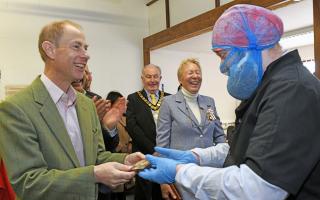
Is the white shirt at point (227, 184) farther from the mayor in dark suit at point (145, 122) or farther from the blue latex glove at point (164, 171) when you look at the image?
the mayor in dark suit at point (145, 122)

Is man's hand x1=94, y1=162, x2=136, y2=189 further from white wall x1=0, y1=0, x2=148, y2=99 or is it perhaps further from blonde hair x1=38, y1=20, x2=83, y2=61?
white wall x1=0, y1=0, x2=148, y2=99

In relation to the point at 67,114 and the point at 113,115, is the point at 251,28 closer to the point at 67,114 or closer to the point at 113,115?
the point at 67,114

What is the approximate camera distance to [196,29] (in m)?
4.18

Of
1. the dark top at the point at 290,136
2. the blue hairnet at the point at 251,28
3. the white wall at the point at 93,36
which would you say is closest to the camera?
the dark top at the point at 290,136

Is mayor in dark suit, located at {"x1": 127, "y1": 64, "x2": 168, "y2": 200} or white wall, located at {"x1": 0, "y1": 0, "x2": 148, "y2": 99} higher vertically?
white wall, located at {"x1": 0, "y1": 0, "x2": 148, "y2": 99}

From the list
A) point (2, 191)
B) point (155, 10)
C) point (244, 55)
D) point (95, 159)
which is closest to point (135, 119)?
point (95, 159)

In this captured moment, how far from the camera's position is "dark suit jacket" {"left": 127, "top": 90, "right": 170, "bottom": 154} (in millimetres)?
3086

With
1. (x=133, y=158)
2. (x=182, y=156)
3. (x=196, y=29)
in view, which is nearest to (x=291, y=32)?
(x=196, y=29)

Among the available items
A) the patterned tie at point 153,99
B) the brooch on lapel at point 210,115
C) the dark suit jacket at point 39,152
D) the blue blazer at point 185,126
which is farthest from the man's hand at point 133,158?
the patterned tie at point 153,99

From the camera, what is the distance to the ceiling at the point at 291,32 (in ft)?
13.7

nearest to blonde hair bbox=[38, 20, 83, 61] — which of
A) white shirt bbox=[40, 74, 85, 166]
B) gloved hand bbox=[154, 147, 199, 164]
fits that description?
white shirt bbox=[40, 74, 85, 166]

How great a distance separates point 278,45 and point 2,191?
1.22m

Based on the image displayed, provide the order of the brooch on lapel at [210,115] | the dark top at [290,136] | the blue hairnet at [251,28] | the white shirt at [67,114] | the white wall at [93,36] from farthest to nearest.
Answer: the white wall at [93,36]
the brooch on lapel at [210,115]
the white shirt at [67,114]
the blue hairnet at [251,28]
the dark top at [290,136]

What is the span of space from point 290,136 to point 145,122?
229 centimetres
